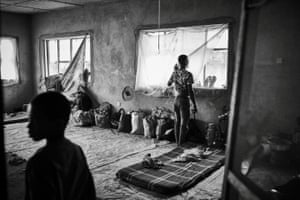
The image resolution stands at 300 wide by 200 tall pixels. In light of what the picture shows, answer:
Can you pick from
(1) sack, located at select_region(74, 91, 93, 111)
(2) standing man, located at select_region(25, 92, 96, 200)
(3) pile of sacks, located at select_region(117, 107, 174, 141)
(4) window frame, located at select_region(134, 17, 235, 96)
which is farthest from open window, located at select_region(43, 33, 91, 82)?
(2) standing man, located at select_region(25, 92, 96, 200)

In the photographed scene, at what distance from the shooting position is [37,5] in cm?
745

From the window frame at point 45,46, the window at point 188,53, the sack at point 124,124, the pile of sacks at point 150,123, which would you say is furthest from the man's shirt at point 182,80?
the window frame at point 45,46

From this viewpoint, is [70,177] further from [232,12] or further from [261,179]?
[232,12]

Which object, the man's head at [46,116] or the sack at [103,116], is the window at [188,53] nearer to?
the sack at [103,116]

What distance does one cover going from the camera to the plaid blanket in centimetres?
331

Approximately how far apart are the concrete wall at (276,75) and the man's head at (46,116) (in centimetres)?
353

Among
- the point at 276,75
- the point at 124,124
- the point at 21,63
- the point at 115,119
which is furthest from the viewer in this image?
the point at 21,63

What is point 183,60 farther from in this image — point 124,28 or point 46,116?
point 46,116

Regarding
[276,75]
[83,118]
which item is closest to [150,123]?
[83,118]

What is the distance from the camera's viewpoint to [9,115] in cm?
800

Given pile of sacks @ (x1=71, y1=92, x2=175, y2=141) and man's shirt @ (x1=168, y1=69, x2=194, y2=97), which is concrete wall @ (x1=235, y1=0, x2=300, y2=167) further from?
pile of sacks @ (x1=71, y1=92, x2=175, y2=141)

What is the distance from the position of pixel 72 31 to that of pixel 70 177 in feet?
23.0

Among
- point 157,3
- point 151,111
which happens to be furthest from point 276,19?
point 151,111

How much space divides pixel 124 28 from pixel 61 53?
265 centimetres
